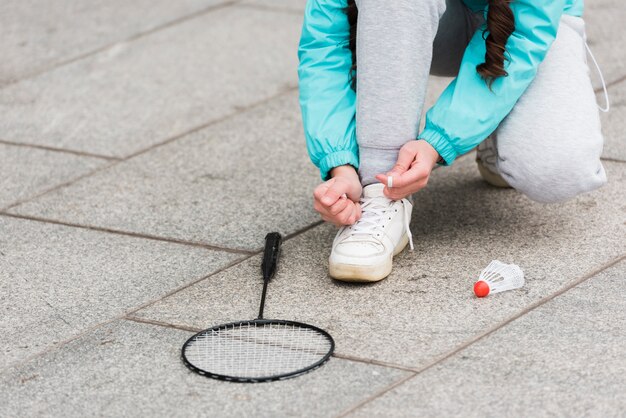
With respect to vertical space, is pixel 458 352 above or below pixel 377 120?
below

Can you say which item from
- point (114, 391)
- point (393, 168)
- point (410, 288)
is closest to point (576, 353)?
point (410, 288)

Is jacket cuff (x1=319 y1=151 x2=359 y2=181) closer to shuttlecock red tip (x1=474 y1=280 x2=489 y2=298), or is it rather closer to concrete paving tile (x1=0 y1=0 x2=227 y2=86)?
shuttlecock red tip (x1=474 y1=280 x2=489 y2=298)

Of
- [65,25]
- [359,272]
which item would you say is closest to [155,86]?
[65,25]

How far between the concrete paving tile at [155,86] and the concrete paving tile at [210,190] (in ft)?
0.70

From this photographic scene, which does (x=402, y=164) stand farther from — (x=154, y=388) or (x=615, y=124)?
(x=615, y=124)

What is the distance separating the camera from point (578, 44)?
2.90 meters

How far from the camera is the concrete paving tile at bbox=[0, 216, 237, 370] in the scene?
261 cm

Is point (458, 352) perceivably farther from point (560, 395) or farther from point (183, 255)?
point (183, 255)

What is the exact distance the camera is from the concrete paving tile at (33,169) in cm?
350

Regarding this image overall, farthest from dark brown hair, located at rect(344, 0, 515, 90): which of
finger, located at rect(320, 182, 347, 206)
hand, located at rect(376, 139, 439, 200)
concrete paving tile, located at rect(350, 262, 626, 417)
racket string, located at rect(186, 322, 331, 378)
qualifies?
racket string, located at rect(186, 322, 331, 378)

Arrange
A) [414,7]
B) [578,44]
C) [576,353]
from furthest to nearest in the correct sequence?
[578,44], [414,7], [576,353]

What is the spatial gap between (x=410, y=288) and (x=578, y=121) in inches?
25.1

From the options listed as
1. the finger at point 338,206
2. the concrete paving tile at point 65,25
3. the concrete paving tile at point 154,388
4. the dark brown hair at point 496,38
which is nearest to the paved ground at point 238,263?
the concrete paving tile at point 154,388

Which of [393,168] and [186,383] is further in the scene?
[393,168]
